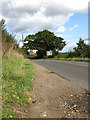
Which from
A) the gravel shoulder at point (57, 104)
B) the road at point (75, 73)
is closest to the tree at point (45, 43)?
the road at point (75, 73)

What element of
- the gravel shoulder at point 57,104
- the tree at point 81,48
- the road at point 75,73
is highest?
the tree at point 81,48

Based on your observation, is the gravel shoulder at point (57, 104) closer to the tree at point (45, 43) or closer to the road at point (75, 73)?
the road at point (75, 73)

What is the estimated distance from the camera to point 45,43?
231 ft

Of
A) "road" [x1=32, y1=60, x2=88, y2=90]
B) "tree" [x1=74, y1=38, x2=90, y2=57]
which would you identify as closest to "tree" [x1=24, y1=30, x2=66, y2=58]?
"tree" [x1=74, y1=38, x2=90, y2=57]

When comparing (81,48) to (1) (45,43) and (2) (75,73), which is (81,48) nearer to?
(1) (45,43)

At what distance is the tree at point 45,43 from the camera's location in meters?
69.3

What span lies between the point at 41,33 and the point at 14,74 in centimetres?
6584

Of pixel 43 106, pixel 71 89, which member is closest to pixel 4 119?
pixel 43 106

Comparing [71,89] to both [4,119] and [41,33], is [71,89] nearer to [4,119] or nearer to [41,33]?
[4,119]

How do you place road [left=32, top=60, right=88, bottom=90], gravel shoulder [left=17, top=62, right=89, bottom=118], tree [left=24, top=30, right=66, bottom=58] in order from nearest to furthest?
gravel shoulder [left=17, top=62, right=89, bottom=118] < road [left=32, top=60, right=88, bottom=90] < tree [left=24, top=30, right=66, bottom=58]

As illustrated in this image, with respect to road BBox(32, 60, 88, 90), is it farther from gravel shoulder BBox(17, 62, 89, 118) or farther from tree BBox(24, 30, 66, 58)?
tree BBox(24, 30, 66, 58)

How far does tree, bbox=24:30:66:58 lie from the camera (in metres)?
69.3

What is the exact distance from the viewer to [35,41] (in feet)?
238

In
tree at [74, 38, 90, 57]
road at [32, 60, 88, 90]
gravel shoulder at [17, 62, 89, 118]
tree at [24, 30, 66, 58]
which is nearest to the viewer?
gravel shoulder at [17, 62, 89, 118]
